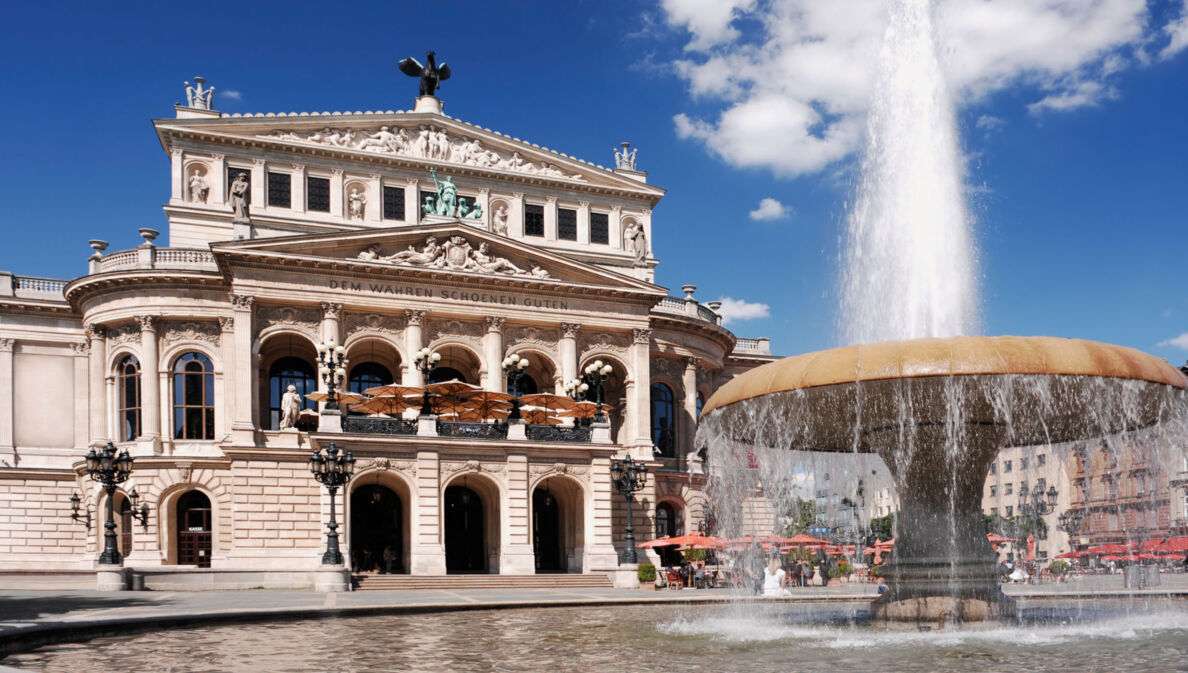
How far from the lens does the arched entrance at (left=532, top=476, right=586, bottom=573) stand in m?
42.1

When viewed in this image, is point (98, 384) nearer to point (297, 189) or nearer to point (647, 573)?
point (297, 189)

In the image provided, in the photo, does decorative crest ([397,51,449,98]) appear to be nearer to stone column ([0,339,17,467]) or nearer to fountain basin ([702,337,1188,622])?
stone column ([0,339,17,467])

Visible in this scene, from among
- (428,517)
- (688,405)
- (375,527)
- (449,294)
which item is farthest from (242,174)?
(688,405)

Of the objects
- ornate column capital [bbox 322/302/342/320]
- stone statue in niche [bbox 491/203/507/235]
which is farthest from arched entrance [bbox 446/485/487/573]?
stone statue in niche [bbox 491/203/507/235]

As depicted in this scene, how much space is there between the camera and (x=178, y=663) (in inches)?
490

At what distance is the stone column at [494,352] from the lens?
44.8 metres

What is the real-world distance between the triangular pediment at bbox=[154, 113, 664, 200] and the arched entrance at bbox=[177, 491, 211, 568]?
15180 mm

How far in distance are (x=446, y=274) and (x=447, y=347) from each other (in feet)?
10.6

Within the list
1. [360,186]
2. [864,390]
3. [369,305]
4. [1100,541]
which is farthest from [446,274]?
[1100,541]

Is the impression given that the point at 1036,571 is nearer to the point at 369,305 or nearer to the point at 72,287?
the point at 369,305

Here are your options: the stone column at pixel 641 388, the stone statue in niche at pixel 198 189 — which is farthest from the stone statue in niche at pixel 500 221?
the stone statue in niche at pixel 198 189

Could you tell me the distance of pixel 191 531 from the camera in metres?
42.8

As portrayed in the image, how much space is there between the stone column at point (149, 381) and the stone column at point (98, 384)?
85.7 inches

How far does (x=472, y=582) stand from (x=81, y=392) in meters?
21.5
